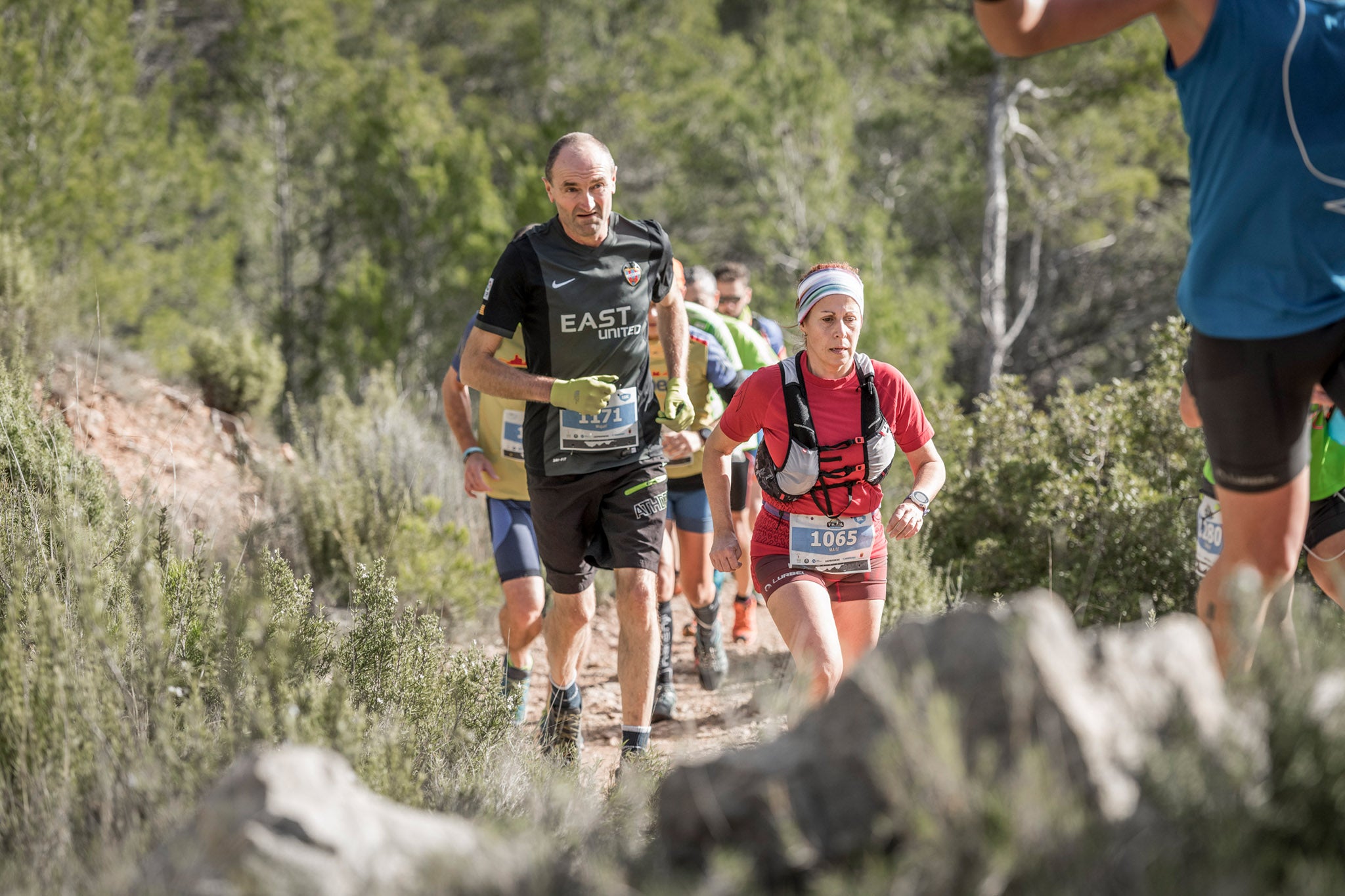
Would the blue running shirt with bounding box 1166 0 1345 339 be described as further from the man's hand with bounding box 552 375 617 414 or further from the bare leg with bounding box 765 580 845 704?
the man's hand with bounding box 552 375 617 414

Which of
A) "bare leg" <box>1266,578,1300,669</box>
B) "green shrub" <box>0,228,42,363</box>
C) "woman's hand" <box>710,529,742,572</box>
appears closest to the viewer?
"bare leg" <box>1266,578,1300,669</box>

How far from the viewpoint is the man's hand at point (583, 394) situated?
344 cm

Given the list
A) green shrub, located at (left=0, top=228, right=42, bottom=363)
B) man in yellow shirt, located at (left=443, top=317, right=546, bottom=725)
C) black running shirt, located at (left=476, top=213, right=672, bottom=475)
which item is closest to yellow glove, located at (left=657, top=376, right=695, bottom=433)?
black running shirt, located at (left=476, top=213, right=672, bottom=475)

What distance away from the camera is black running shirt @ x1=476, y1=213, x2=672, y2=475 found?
3.56m

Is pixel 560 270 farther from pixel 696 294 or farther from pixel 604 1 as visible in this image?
pixel 604 1

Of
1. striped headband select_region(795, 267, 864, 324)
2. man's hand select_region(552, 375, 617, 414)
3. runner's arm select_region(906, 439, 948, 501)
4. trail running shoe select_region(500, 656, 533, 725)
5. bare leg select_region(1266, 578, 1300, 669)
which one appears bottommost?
trail running shoe select_region(500, 656, 533, 725)

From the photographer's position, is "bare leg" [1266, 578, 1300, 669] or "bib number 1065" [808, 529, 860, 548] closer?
"bare leg" [1266, 578, 1300, 669]

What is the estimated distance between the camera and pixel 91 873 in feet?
6.58

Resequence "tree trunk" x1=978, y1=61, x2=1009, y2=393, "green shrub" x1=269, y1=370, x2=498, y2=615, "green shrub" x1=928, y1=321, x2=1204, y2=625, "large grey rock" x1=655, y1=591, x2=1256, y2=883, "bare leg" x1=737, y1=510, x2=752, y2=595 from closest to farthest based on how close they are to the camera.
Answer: "large grey rock" x1=655, y1=591, x2=1256, y2=883 < "green shrub" x1=928, y1=321, x2=1204, y2=625 < "green shrub" x1=269, y1=370, x2=498, y2=615 < "bare leg" x1=737, y1=510, x2=752, y2=595 < "tree trunk" x1=978, y1=61, x2=1009, y2=393

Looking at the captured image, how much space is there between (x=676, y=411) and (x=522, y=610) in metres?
1.13

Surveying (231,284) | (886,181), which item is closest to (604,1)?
(886,181)

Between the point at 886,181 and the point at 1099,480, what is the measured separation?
1283cm

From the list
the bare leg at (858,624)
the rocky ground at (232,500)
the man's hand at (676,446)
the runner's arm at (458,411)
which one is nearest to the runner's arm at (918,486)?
the bare leg at (858,624)

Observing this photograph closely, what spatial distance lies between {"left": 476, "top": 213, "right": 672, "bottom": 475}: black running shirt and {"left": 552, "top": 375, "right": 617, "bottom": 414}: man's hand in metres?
0.14
